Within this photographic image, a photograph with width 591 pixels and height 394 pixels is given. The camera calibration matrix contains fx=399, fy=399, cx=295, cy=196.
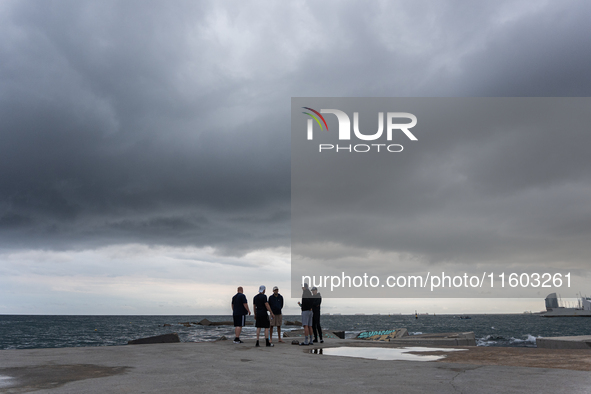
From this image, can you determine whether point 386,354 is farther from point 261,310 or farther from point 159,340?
point 159,340

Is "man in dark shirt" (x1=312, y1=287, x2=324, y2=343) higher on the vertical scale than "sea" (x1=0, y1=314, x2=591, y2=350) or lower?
higher

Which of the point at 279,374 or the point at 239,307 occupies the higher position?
the point at 239,307

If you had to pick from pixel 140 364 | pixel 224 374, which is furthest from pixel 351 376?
pixel 140 364

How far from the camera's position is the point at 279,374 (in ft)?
21.5

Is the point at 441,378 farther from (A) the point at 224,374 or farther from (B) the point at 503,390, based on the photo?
(A) the point at 224,374

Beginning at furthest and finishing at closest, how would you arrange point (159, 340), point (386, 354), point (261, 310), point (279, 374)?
point (159, 340)
point (261, 310)
point (386, 354)
point (279, 374)

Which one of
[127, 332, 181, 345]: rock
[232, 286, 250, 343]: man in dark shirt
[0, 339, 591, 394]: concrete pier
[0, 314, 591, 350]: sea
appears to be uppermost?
[232, 286, 250, 343]: man in dark shirt

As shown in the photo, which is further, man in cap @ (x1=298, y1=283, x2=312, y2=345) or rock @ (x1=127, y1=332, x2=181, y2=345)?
rock @ (x1=127, y1=332, x2=181, y2=345)

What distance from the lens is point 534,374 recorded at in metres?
6.19

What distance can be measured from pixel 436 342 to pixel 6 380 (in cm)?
1283

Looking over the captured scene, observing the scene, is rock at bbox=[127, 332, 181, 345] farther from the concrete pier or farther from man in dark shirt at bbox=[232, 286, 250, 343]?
the concrete pier

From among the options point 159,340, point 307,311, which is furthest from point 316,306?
point 159,340

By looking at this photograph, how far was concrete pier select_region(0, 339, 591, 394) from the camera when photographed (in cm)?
530

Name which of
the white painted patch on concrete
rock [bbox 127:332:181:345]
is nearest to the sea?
rock [bbox 127:332:181:345]
